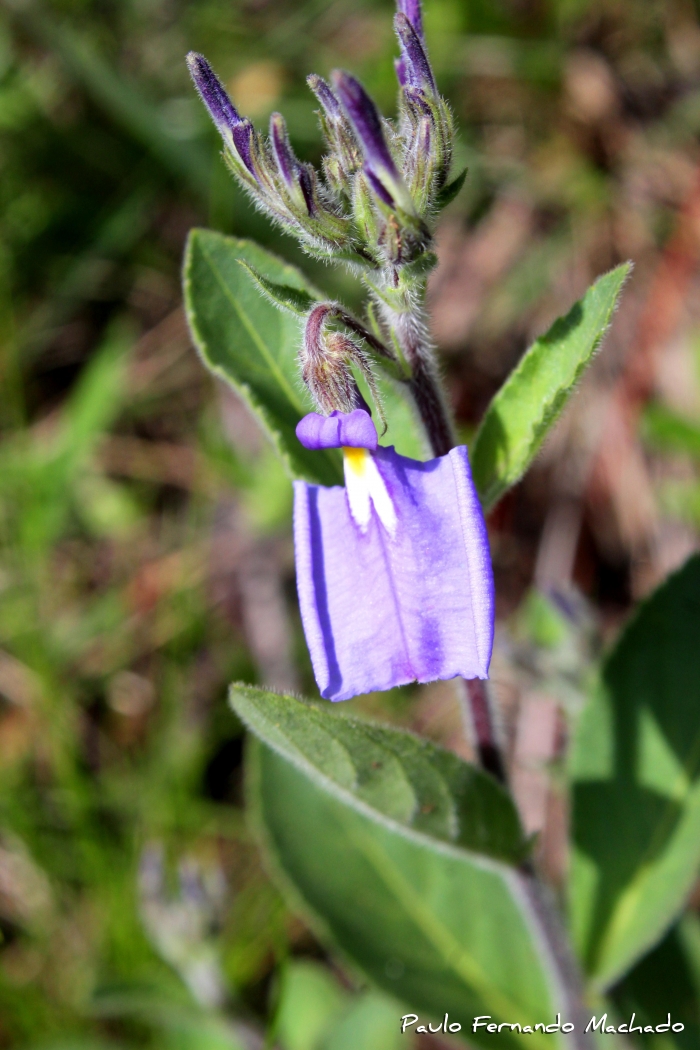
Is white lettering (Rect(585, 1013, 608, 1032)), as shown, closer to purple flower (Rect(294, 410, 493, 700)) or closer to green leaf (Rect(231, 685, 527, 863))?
green leaf (Rect(231, 685, 527, 863))

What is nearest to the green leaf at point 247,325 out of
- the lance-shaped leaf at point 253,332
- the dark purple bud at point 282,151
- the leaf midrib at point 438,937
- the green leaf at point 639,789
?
the lance-shaped leaf at point 253,332

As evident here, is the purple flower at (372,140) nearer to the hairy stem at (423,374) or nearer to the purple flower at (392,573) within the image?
the hairy stem at (423,374)

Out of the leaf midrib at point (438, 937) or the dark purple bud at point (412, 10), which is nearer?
the dark purple bud at point (412, 10)

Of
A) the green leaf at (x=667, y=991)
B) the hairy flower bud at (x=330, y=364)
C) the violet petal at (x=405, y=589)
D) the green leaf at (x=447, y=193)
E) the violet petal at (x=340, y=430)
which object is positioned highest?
the green leaf at (x=447, y=193)

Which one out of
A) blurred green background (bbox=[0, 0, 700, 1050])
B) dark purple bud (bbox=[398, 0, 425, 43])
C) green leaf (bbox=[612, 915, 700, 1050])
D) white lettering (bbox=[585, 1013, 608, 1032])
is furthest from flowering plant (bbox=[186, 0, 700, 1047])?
blurred green background (bbox=[0, 0, 700, 1050])

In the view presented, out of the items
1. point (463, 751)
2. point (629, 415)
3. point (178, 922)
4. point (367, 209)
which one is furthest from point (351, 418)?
point (629, 415)

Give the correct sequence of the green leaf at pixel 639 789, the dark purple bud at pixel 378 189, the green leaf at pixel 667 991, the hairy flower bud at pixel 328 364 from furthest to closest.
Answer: the green leaf at pixel 667 991
the green leaf at pixel 639 789
the hairy flower bud at pixel 328 364
the dark purple bud at pixel 378 189
